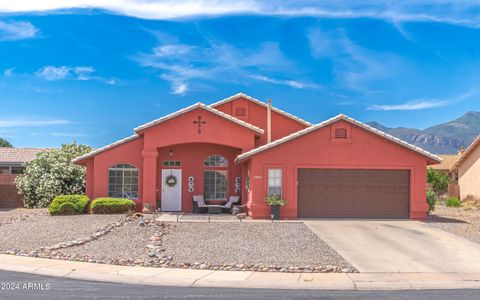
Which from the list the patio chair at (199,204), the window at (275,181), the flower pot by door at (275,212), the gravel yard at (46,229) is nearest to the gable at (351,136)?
the window at (275,181)

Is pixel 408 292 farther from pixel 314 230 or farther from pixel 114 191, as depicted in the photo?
pixel 114 191

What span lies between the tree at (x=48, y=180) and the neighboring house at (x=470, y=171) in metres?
24.4

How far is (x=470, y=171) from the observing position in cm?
3703

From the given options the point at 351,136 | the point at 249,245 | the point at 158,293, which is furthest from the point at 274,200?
the point at 158,293

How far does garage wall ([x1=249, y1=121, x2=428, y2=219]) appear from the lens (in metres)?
23.5

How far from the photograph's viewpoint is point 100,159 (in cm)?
2634

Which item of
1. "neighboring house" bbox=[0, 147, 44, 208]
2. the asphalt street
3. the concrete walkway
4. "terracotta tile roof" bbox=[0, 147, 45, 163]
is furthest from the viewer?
"terracotta tile roof" bbox=[0, 147, 45, 163]

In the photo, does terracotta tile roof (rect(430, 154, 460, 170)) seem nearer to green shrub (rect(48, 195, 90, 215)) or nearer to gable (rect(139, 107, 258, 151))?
gable (rect(139, 107, 258, 151))

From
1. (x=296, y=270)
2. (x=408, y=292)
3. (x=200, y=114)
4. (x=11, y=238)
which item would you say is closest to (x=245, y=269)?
(x=296, y=270)

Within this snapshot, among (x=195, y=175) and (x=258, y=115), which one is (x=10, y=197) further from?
(x=258, y=115)

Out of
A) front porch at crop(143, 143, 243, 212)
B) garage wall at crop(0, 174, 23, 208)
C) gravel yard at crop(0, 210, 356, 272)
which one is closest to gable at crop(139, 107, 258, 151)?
front porch at crop(143, 143, 243, 212)

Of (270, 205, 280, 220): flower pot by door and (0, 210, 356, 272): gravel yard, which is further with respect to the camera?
(270, 205, 280, 220): flower pot by door

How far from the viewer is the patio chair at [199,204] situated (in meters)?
25.5

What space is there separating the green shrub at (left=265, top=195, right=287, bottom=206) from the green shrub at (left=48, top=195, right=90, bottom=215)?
8.49 metres
